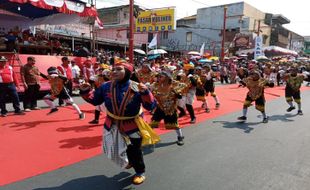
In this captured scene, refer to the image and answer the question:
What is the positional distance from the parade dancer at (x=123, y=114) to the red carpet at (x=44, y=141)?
49.0 inches

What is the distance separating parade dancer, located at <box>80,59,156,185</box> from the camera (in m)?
3.55

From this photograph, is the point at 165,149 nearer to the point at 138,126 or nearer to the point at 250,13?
the point at 138,126

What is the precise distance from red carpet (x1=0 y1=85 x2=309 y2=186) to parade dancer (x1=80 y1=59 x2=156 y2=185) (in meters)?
1.25

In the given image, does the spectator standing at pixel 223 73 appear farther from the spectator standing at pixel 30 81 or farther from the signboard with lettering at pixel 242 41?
the signboard with lettering at pixel 242 41

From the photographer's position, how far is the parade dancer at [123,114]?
3.55 metres

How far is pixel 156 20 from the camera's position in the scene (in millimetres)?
27016

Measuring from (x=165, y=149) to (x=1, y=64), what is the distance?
5159mm

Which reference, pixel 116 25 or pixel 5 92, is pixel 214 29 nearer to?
pixel 116 25

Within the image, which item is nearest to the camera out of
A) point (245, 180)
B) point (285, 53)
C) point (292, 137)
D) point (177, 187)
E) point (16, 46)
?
point (177, 187)

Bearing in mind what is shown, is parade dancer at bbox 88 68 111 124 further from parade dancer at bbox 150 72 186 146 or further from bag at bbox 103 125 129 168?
bag at bbox 103 125 129 168

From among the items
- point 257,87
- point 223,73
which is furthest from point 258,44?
point 257,87

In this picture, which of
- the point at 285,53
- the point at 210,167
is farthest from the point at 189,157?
the point at 285,53

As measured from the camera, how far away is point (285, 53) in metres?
39.4

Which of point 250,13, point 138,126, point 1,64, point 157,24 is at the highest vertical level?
point 250,13
